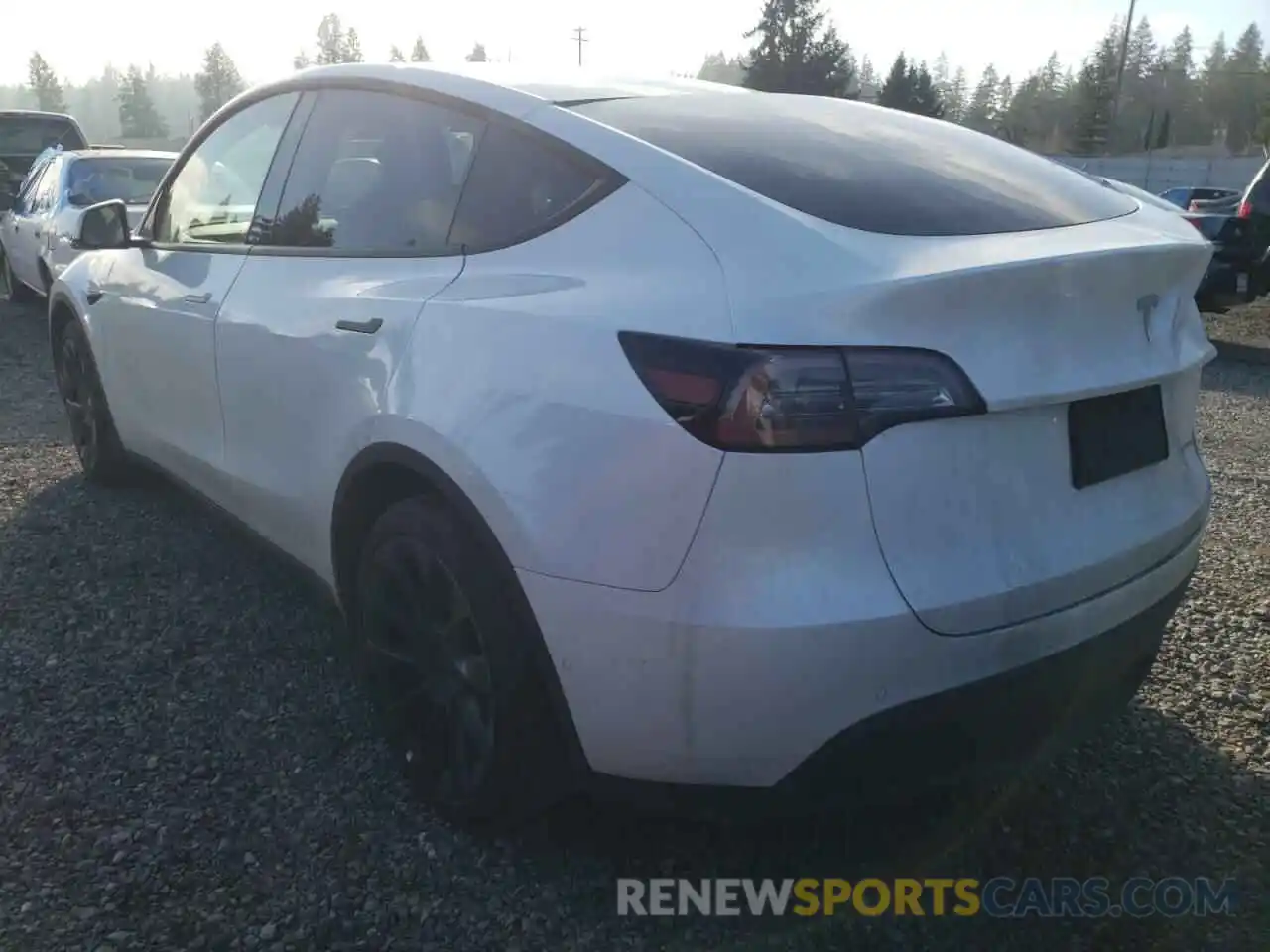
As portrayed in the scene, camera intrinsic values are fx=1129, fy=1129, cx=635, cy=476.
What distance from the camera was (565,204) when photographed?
233 cm

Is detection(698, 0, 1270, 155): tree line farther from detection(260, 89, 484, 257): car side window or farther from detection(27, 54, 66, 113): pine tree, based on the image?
detection(27, 54, 66, 113): pine tree

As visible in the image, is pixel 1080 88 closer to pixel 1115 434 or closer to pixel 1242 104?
pixel 1242 104

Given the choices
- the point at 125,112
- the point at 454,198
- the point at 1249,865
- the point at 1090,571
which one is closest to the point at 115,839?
the point at 454,198

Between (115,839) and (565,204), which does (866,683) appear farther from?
(115,839)

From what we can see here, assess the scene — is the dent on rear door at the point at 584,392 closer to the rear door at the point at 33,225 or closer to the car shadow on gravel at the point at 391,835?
the car shadow on gravel at the point at 391,835

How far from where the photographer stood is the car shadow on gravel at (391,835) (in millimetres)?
2320

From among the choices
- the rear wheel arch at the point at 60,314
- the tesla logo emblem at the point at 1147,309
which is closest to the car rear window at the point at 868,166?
the tesla logo emblem at the point at 1147,309

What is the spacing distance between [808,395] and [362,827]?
1.53 metres

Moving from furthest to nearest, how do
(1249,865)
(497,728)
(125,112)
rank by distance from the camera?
(125,112) < (1249,865) < (497,728)

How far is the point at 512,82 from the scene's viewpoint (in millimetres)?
2758

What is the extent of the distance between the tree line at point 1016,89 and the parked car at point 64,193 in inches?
1525

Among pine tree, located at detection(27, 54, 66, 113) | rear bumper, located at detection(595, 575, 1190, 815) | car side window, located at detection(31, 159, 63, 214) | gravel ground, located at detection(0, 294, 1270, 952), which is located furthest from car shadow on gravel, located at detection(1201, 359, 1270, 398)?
pine tree, located at detection(27, 54, 66, 113)

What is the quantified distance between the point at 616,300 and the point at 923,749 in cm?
97

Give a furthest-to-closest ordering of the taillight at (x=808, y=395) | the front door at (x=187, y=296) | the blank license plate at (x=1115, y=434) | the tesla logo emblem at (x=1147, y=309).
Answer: the front door at (x=187, y=296) < the tesla logo emblem at (x=1147, y=309) < the blank license plate at (x=1115, y=434) < the taillight at (x=808, y=395)
